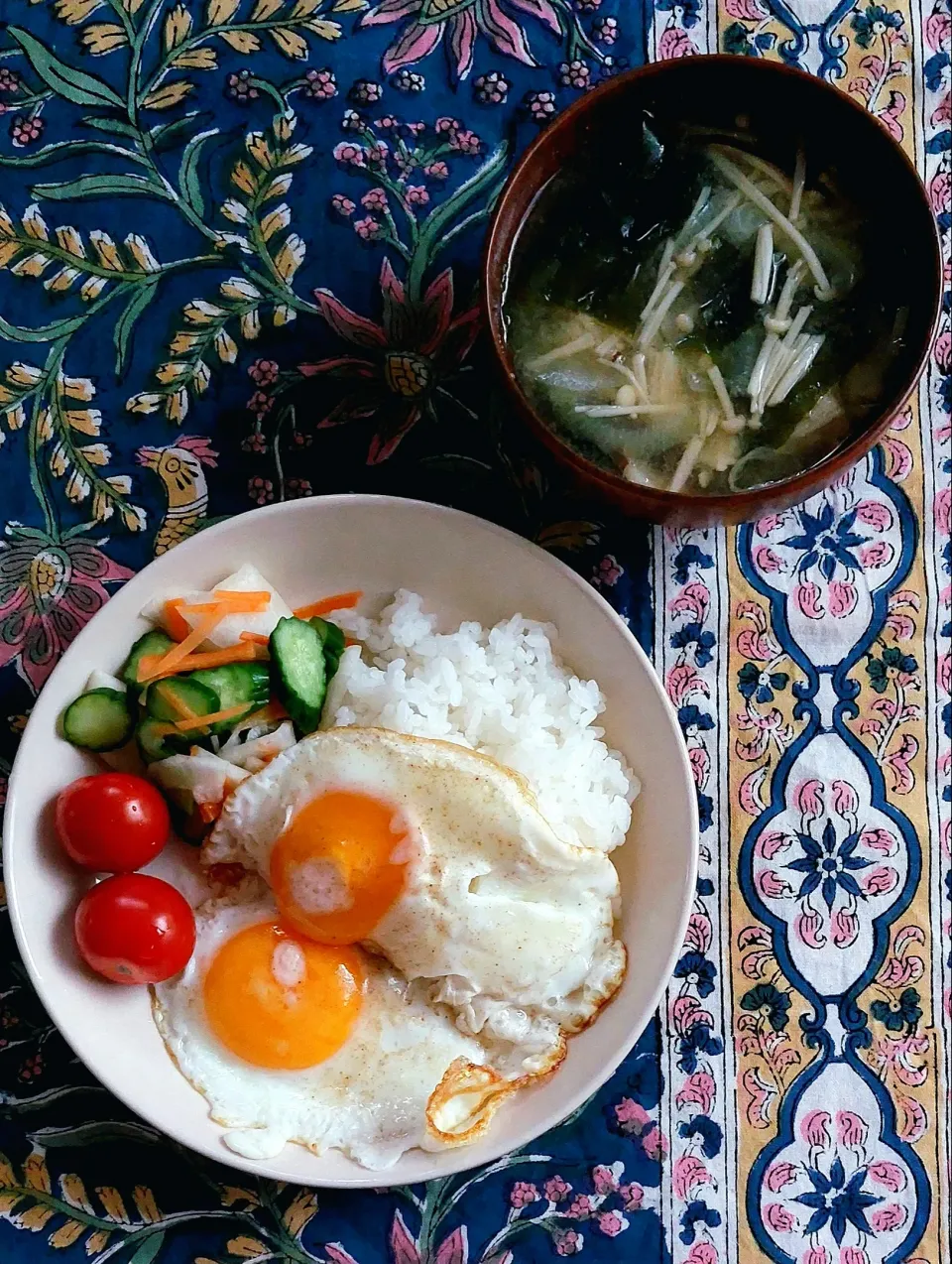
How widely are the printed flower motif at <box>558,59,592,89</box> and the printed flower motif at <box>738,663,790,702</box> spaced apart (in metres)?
1.29

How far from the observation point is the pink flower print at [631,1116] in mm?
2547

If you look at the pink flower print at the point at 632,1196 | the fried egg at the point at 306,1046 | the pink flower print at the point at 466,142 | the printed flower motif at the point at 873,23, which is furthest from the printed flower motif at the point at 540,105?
the pink flower print at the point at 632,1196

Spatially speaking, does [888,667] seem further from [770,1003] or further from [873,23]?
[873,23]

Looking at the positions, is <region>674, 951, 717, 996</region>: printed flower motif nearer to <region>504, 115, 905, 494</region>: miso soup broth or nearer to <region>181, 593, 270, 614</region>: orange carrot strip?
<region>504, 115, 905, 494</region>: miso soup broth

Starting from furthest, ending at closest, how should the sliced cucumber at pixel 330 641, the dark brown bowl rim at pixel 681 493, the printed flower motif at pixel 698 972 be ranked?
the printed flower motif at pixel 698 972 < the sliced cucumber at pixel 330 641 < the dark brown bowl rim at pixel 681 493

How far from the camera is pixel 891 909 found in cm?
261

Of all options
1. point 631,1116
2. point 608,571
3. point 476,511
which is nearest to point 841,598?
point 608,571

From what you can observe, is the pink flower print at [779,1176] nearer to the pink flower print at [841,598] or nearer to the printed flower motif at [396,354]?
the pink flower print at [841,598]

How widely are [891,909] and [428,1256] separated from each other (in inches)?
46.9

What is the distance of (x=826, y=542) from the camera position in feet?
8.70

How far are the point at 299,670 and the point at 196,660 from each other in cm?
20

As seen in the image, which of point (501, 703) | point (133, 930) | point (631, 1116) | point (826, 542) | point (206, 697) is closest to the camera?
point (133, 930)

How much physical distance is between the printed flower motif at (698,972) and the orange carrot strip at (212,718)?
1.06 meters

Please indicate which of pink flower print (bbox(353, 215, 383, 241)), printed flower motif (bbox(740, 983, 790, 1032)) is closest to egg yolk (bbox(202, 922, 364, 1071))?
printed flower motif (bbox(740, 983, 790, 1032))
